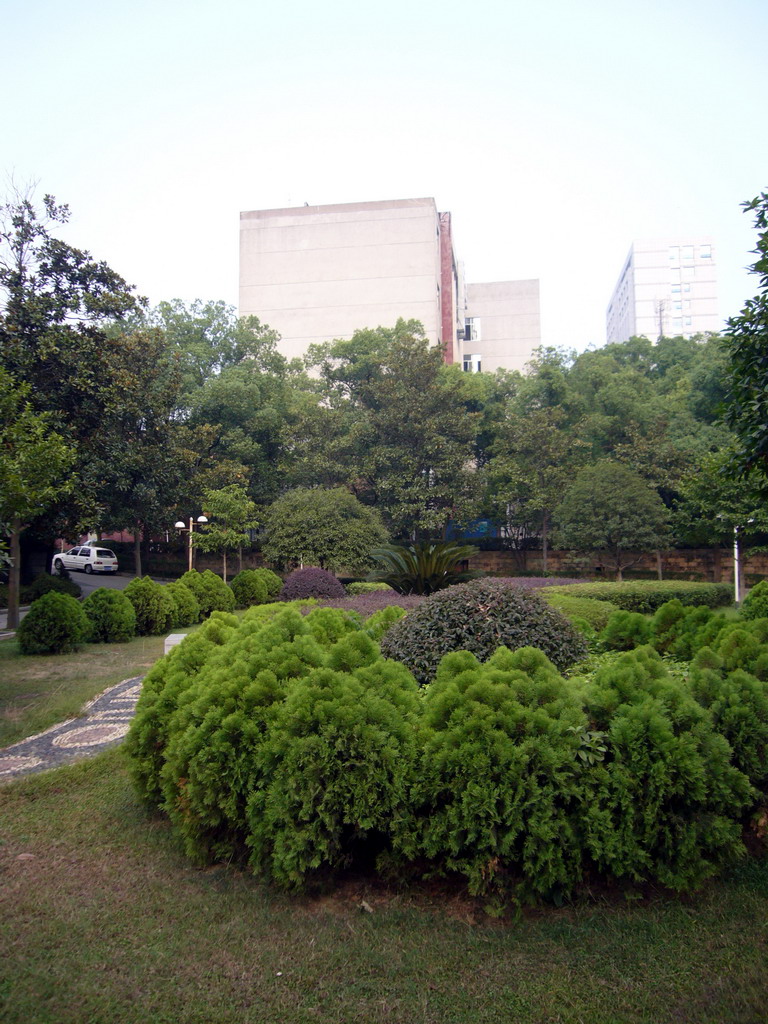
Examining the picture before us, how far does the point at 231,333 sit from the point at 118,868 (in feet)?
95.7

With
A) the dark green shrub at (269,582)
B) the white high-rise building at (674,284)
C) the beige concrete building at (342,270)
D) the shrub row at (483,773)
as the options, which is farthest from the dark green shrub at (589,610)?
the white high-rise building at (674,284)

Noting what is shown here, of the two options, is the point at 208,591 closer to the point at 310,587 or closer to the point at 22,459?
the point at 310,587

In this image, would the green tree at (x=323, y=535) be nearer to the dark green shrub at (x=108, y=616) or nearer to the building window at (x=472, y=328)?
the dark green shrub at (x=108, y=616)

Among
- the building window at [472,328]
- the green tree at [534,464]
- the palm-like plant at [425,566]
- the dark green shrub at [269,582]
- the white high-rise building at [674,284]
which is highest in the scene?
the white high-rise building at [674,284]

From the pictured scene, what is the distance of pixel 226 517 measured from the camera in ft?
80.6

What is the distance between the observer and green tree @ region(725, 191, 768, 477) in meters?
4.58

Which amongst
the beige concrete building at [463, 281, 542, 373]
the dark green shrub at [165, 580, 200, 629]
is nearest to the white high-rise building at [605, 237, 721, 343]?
the beige concrete building at [463, 281, 542, 373]

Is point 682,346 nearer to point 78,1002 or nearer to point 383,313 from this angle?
point 383,313

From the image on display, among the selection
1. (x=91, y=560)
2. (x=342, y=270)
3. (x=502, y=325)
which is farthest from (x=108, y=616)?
(x=502, y=325)

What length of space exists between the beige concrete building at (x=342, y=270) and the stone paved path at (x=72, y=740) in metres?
33.1

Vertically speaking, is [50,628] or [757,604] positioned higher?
[757,604]

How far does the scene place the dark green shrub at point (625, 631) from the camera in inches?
209

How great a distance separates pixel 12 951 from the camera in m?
2.54

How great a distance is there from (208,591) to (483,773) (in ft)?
40.8
